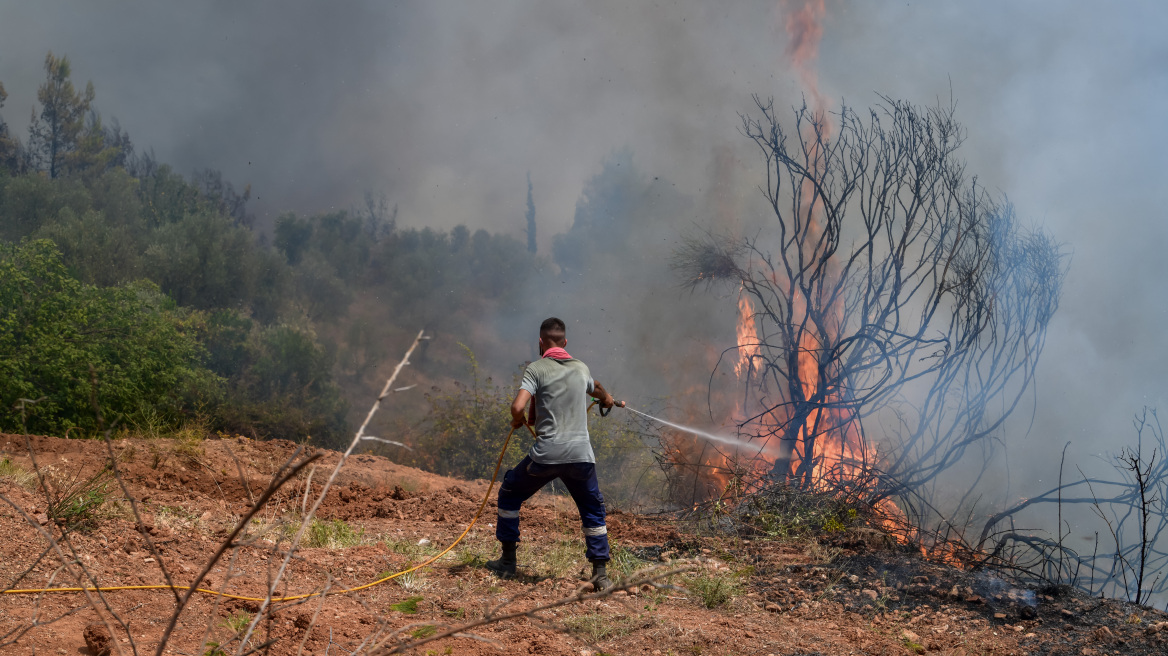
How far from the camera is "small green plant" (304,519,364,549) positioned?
5828 millimetres

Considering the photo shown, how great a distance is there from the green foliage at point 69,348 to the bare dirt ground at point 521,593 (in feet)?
9.80

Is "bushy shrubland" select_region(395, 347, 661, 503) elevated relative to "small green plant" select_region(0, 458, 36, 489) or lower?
elevated

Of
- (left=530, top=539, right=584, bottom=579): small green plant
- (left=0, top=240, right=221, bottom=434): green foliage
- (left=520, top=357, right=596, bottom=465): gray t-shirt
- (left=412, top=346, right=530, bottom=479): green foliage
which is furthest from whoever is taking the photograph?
(left=412, top=346, right=530, bottom=479): green foliage

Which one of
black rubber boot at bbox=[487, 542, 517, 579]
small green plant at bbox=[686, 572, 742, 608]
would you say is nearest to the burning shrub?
small green plant at bbox=[686, 572, 742, 608]

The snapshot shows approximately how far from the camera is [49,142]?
2205 centimetres

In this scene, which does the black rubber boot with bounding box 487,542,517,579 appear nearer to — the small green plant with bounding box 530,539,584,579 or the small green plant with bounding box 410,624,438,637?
the small green plant with bounding box 530,539,584,579

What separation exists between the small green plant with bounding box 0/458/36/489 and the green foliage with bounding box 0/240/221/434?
115 inches

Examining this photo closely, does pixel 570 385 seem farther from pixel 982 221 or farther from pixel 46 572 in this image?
pixel 982 221

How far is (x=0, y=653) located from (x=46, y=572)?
1.29 metres

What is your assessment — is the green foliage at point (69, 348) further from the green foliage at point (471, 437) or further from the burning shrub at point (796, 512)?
the burning shrub at point (796, 512)

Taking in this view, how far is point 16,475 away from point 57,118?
21108mm

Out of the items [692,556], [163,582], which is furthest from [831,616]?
A: [163,582]

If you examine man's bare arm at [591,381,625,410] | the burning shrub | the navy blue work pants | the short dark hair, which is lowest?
the navy blue work pants

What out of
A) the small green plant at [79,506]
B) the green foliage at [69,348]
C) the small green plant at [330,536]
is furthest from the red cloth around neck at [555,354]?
the green foliage at [69,348]
